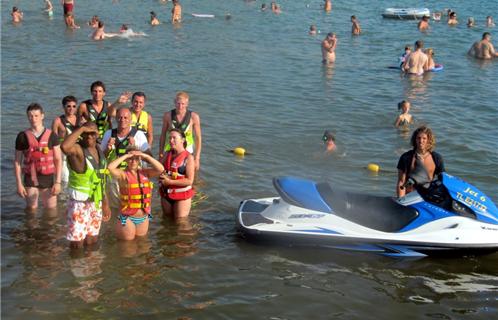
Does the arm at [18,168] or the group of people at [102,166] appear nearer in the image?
the group of people at [102,166]

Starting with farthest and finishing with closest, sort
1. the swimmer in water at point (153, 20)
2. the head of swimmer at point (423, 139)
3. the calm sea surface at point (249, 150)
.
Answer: the swimmer in water at point (153, 20) < the head of swimmer at point (423, 139) < the calm sea surface at point (249, 150)

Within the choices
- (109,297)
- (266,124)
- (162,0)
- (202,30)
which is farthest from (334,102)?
(162,0)

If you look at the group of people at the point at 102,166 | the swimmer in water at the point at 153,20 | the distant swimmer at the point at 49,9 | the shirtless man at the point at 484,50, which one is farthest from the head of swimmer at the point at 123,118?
the distant swimmer at the point at 49,9

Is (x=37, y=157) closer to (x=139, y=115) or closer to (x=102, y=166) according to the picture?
(x=102, y=166)

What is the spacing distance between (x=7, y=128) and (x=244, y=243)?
23.6 feet

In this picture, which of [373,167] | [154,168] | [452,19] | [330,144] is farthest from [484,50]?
[154,168]

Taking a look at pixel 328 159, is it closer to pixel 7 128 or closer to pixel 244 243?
pixel 244 243

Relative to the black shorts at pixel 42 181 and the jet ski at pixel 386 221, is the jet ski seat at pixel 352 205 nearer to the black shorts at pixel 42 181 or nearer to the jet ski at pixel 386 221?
the jet ski at pixel 386 221

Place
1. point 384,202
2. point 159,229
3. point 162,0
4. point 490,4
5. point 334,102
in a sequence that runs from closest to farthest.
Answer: point 384,202 < point 159,229 < point 334,102 < point 162,0 < point 490,4

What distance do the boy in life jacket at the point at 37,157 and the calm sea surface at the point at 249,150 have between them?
2.19 feet

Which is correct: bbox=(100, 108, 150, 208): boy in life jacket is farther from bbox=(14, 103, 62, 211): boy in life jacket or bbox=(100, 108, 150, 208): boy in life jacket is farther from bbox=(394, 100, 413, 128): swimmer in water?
bbox=(394, 100, 413, 128): swimmer in water

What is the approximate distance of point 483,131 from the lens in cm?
1420

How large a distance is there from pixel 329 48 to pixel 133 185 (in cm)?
1468

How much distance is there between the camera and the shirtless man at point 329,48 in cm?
2084
